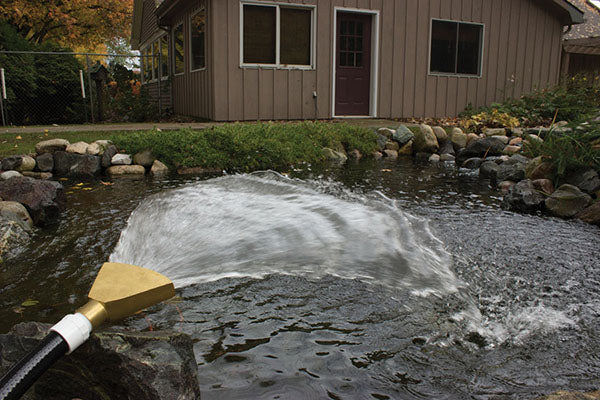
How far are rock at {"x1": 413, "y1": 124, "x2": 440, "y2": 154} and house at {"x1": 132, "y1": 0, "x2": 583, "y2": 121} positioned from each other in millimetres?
2650

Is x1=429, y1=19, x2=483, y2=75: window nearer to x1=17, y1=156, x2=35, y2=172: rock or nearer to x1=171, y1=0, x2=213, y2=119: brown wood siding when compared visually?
x1=171, y1=0, x2=213, y2=119: brown wood siding

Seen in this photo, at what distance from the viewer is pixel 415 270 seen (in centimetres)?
326

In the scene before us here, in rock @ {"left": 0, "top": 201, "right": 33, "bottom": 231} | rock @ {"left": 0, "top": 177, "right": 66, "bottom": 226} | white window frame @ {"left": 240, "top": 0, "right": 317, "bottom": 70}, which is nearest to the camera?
rock @ {"left": 0, "top": 201, "right": 33, "bottom": 231}

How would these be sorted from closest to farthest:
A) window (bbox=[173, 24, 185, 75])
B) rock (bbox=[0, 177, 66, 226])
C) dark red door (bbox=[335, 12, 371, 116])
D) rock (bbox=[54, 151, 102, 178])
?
rock (bbox=[0, 177, 66, 226]), rock (bbox=[54, 151, 102, 178]), dark red door (bbox=[335, 12, 371, 116]), window (bbox=[173, 24, 185, 75])

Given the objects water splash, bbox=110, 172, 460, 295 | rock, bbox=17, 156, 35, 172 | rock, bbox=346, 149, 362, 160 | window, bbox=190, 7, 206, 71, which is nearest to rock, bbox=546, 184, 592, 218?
water splash, bbox=110, 172, 460, 295

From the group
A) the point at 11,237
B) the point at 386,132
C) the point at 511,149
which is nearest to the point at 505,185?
the point at 511,149

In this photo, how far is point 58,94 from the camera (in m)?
14.9

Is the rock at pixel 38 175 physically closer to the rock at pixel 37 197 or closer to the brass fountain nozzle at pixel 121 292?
the rock at pixel 37 197

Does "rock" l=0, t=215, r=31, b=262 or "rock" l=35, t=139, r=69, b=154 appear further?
"rock" l=35, t=139, r=69, b=154

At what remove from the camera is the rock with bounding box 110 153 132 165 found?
756cm

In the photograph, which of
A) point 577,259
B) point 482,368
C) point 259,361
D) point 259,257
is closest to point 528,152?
point 577,259

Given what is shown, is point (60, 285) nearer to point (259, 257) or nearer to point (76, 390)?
point (259, 257)

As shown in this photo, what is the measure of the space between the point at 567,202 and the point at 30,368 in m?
5.47

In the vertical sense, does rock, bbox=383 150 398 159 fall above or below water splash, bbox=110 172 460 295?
above
